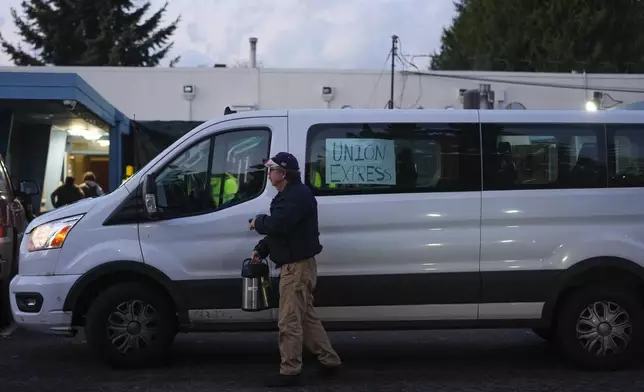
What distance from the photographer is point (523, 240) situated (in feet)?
22.4

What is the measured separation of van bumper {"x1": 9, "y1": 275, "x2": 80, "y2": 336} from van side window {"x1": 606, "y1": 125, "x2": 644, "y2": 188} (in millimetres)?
4733

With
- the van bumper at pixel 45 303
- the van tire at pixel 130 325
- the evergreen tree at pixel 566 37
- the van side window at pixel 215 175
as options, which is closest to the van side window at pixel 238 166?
the van side window at pixel 215 175

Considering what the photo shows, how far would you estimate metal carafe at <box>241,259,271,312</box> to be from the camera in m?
6.39

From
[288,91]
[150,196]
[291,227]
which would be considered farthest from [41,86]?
[288,91]

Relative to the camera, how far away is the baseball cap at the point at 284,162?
20.4 feet

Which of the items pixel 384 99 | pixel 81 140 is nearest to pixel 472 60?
pixel 384 99

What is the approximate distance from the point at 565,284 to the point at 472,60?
118 feet

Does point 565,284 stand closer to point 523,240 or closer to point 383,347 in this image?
point 523,240

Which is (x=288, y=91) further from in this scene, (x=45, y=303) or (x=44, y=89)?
(x=45, y=303)

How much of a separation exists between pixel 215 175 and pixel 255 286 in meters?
1.08

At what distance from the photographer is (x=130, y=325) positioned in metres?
6.84

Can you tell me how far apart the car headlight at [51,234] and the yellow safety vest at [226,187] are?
1.14m

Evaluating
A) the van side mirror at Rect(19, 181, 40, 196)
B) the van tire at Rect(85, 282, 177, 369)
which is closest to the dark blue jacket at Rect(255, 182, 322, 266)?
the van tire at Rect(85, 282, 177, 369)

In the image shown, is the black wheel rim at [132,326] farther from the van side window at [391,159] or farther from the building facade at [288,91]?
the building facade at [288,91]
